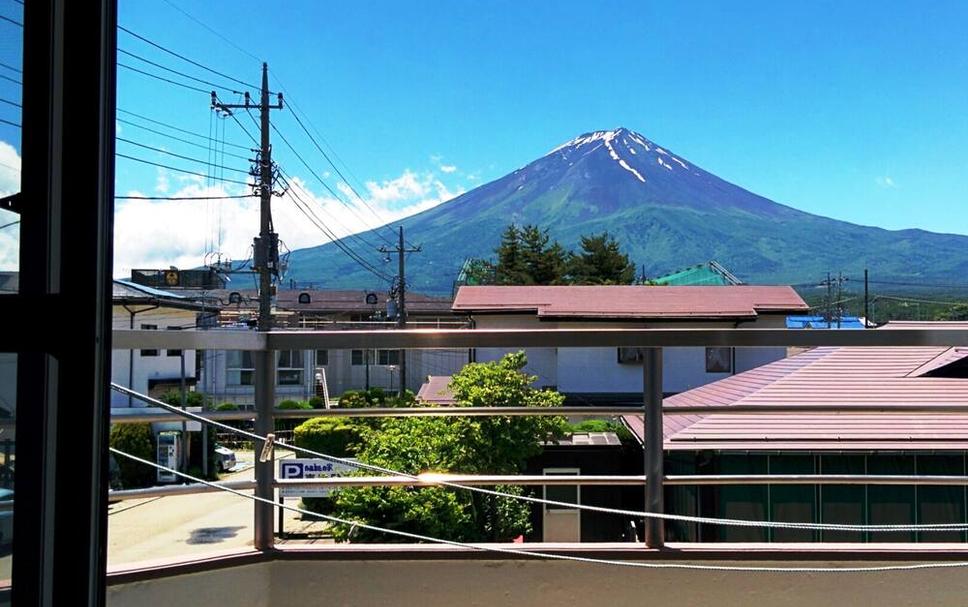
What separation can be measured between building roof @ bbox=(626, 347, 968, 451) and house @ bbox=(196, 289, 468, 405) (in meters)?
13.0

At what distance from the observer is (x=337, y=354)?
3631 centimetres

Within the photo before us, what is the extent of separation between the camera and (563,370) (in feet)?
74.6

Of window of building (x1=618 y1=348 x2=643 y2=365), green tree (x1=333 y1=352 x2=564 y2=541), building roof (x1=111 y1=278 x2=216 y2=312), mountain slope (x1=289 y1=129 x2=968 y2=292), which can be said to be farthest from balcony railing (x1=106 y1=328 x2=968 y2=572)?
mountain slope (x1=289 y1=129 x2=968 y2=292)

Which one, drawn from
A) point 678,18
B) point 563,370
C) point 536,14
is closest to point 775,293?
point 563,370

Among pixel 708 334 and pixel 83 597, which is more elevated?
pixel 708 334

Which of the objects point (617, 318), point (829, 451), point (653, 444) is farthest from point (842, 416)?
point (617, 318)

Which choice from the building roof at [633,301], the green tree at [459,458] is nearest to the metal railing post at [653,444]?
the green tree at [459,458]

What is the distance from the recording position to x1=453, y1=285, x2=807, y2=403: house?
2239 cm

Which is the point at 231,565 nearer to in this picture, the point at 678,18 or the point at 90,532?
the point at 90,532

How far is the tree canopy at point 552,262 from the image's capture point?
42.0 m

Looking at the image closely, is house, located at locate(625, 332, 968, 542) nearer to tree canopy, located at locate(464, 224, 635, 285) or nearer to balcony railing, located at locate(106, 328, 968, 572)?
balcony railing, located at locate(106, 328, 968, 572)

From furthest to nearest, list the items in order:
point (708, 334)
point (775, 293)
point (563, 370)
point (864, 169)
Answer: point (864, 169), point (775, 293), point (563, 370), point (708, 334)

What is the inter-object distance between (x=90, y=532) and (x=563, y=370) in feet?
72.8

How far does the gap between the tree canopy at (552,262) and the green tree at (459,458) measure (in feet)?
104
